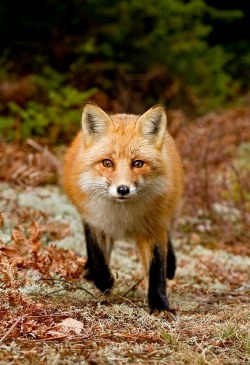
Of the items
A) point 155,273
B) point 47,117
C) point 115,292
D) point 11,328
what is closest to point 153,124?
point 155,273

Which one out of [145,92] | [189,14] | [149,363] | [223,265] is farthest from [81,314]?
[189,14]

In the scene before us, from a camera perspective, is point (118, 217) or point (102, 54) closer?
point (118, 217)

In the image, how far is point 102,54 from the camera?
15.3 meters

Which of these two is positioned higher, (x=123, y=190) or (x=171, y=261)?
(x=123, y=190)

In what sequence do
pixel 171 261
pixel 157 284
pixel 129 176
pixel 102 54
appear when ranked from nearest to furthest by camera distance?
pixel 129 176, pixel 157 284, pixel 171 261, pixel 102 54

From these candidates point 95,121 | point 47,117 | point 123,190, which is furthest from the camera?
point 47,117

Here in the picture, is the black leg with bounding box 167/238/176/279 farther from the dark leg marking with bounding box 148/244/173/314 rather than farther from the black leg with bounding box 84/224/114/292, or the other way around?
the dark leg marking with bounding box 148/244/173/314

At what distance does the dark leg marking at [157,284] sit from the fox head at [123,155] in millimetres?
500

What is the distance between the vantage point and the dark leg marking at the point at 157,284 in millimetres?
5121

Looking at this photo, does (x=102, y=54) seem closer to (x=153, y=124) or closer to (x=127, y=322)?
(x=153, y=124)

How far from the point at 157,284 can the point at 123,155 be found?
103 cm

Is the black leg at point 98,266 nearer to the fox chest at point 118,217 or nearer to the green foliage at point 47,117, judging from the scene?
the fox chest at point 118,217

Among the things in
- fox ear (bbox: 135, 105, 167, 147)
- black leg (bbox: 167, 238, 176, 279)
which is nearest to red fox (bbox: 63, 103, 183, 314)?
fox ear (bbox: 135, 105, 167, 147)

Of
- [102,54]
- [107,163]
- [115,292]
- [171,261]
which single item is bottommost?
[115,292]
